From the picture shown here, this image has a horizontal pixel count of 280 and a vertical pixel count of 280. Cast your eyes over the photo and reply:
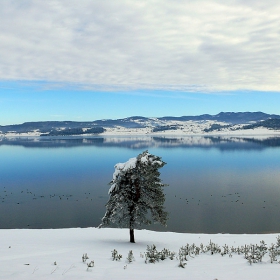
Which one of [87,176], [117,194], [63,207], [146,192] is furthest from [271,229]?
[87,176]

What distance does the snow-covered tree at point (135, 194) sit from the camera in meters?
24.0

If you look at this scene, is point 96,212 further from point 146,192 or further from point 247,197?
point 247,197

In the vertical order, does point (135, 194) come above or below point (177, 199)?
above

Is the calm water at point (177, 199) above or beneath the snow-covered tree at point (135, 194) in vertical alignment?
beneath

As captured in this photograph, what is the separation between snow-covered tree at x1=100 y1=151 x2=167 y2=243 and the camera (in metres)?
24.0

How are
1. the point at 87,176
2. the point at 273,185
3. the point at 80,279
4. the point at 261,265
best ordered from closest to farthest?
the point at 80,279 < the point at 261,265 < the point at 273,185 < the point at 87,176

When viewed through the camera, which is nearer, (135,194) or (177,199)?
(135,194)

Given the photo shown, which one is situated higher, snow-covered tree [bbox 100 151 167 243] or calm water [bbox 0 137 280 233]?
snow-covered tree [bbox 100 151 167 243]

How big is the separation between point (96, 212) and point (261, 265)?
36132mm

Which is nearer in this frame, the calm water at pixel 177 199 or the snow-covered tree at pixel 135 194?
the snow-covered tree at pixel 135 194

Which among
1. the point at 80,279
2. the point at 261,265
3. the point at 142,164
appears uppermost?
the point at 142,164

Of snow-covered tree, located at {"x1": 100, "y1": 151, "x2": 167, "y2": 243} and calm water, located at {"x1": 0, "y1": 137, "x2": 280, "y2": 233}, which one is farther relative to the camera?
calm water, located at {"x1": 0, "y1": 137, "x2": 280, "y2": 233}

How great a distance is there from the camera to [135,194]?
24.7 metres

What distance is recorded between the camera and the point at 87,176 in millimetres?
79500
